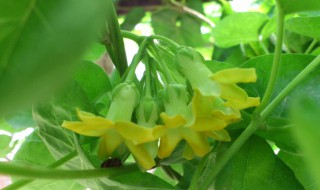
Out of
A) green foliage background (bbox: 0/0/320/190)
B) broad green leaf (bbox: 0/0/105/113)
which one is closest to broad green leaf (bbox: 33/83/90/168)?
green foliage background (bbox: 0/0/320/190)

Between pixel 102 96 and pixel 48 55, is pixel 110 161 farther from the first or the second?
pixel 48 55

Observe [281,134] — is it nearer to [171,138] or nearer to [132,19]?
[171,138]

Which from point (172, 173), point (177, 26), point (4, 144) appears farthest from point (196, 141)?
point (177, 26)

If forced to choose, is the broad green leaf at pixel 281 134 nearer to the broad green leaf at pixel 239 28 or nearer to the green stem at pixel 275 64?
the green stem at pixel 275 64

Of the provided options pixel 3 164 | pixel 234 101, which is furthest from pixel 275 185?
pixel 3 164

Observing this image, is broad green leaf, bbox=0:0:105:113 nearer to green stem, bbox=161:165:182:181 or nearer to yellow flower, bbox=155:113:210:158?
yellow flower, bbox=155:113:210:158

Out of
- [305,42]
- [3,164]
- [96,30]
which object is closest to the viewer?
[96,30]
